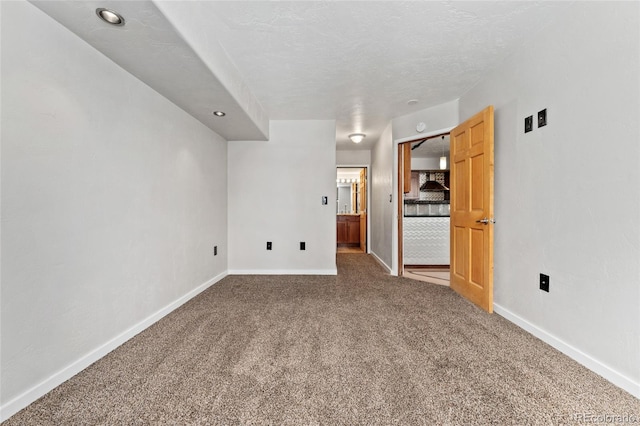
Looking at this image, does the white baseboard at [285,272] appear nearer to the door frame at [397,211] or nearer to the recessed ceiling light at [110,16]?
the door frame at [397,211]

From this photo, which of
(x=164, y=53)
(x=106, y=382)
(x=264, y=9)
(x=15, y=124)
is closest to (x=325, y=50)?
(x=264, y=9)

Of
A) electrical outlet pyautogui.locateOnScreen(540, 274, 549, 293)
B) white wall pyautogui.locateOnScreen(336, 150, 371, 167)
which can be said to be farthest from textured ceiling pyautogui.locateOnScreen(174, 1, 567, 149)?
white wall pyautogui.locateOnScreen(336, 150, 371, 167)

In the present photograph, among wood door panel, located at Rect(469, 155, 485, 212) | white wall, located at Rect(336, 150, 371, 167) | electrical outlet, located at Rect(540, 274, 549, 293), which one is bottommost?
electrical outlet, located at Rect(540, 274, 549, 293)

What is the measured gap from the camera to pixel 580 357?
1.70 meters

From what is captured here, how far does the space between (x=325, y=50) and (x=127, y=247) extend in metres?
2.24

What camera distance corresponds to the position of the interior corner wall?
4285mm

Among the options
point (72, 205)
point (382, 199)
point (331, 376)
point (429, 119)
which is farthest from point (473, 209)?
point (72, 205)

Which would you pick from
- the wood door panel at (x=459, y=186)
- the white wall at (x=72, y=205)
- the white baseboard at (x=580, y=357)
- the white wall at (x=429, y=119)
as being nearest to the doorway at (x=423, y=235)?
the white wall at (x=429, y=119)

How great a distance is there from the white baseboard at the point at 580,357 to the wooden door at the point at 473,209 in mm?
312

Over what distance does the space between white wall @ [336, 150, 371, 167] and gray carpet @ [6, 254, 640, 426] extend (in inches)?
162

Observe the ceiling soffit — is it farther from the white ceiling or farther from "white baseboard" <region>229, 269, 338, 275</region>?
"white baseboard" <region>229, 269, 338, 275</region>

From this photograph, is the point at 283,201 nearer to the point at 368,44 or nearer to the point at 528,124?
the point at 368,44

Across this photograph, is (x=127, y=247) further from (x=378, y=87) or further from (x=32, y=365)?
(x=378, y=87)

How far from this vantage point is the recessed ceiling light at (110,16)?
1.39 m
